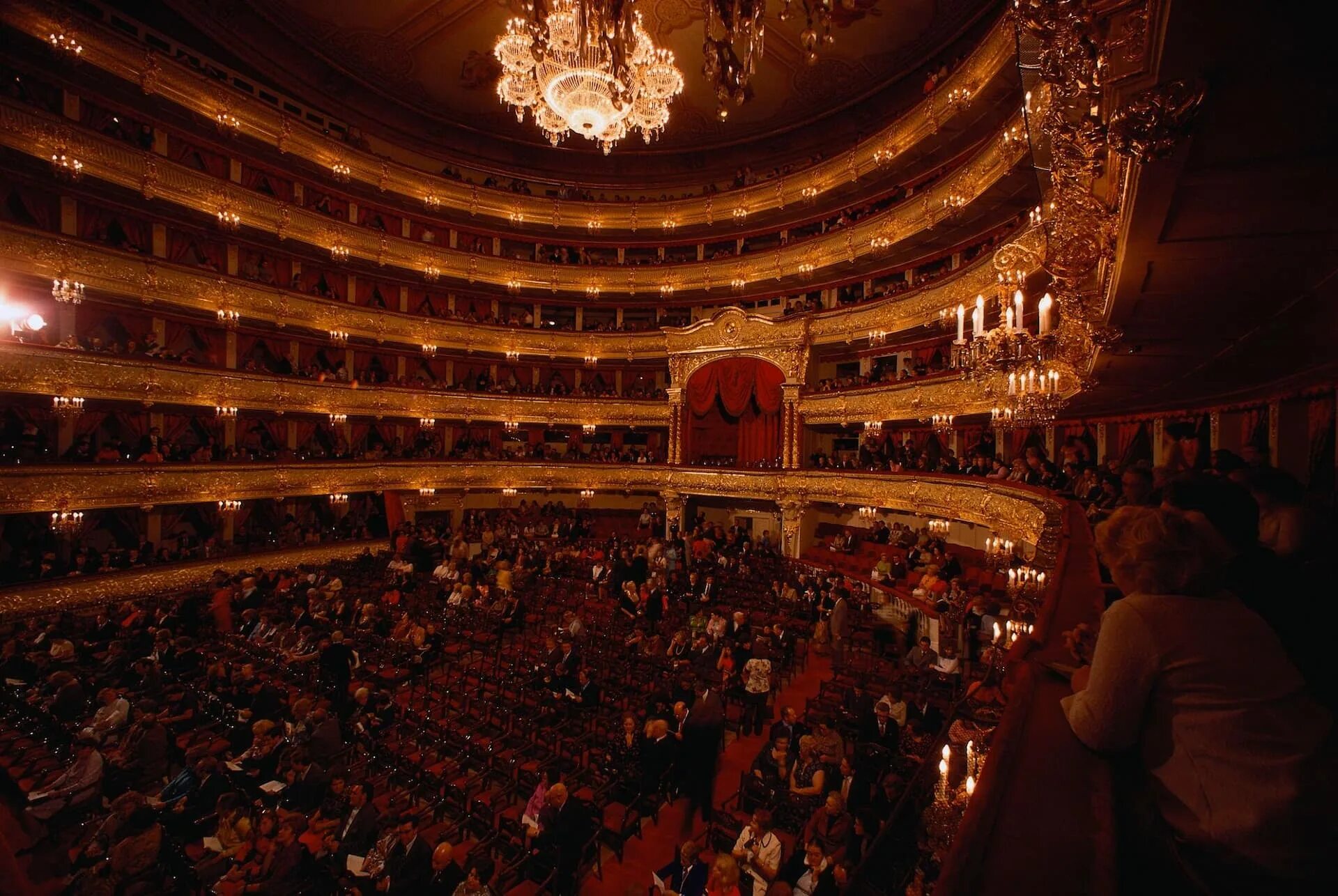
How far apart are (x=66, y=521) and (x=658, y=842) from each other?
1504 cm

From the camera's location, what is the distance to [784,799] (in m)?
6.40

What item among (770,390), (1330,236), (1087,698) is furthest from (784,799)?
(770,390)

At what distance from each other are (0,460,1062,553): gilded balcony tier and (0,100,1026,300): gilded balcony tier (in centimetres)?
724

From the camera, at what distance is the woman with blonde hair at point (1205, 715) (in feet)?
4.19

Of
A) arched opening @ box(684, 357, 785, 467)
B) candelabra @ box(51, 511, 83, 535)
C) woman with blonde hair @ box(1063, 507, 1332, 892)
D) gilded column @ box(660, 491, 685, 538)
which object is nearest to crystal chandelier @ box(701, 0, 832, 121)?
woman with blonde hair @ box(1063, 507, 1332, 892)

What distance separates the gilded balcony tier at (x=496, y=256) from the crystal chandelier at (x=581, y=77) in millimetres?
7770


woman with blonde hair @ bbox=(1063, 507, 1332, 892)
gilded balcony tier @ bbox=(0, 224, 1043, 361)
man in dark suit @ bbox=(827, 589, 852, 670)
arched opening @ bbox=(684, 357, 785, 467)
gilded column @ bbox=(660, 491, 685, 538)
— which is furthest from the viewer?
gilded column @ bbox=(660, 491, 685, 538)

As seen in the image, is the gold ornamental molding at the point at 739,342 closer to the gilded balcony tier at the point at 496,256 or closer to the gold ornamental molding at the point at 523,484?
the gilded balcony tier at the point at 496,256

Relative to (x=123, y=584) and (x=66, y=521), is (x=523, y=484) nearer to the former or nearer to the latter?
(x=123, y=584)

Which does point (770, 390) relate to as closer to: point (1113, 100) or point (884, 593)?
point (884, 593)

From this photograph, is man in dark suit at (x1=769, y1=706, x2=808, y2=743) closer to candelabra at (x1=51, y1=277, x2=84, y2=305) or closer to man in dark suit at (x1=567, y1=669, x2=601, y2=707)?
man in dark suit at (x1=567, y1=669, x2=601, y2=707)

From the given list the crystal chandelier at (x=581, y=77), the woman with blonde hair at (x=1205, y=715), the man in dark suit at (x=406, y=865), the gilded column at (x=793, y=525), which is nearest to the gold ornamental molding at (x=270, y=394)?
the gilded column at (x=793, y=525)

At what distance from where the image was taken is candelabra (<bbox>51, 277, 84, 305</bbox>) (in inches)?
502

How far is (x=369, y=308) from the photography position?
2034 centimetres
